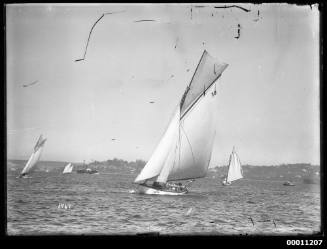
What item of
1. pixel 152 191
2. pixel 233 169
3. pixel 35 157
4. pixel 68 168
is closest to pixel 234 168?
pixel 233 169

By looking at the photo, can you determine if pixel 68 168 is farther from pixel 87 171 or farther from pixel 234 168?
pixel 234 168

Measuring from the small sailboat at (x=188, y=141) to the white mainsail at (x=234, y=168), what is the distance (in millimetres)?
584

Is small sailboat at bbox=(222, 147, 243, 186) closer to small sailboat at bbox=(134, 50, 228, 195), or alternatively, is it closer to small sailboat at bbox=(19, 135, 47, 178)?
small sailboat at bbox=(134, 50, 228, 195)

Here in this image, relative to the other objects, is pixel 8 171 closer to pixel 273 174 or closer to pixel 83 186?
pixel 83 186

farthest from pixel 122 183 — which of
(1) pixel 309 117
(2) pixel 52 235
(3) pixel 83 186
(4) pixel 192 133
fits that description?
(1) pixel 309 117

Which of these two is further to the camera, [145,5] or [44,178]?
[44,178]

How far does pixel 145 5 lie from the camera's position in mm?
11352

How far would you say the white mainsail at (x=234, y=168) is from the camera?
475 inches

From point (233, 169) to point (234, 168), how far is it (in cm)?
4

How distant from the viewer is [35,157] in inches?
456

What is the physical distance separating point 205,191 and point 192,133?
1.95 m

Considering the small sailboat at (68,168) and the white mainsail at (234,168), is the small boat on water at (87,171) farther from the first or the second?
the white mainsail at (234,168)
